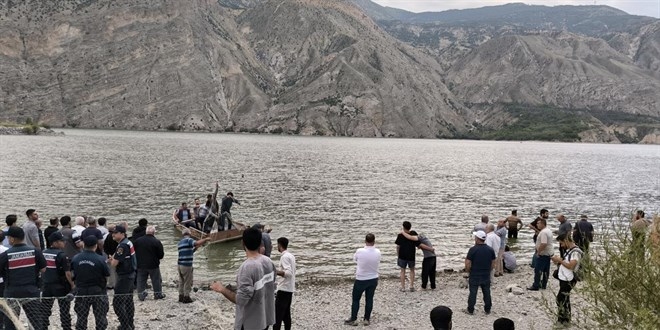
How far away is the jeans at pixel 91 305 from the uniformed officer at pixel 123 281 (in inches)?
23.9

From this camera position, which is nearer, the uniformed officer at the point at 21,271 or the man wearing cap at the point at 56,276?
the uniformed officer at the point at 21,271

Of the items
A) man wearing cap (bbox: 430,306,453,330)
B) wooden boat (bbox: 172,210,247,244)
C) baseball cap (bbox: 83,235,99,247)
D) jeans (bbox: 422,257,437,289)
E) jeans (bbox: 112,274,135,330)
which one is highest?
man wearing cap (bbox: 430,306,453,330)

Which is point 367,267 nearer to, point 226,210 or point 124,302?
point 124,302

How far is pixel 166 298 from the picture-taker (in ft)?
45.4

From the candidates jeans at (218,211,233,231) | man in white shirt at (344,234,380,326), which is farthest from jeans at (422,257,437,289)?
jeans at (218,211,233,231)

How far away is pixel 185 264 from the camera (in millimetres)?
13172

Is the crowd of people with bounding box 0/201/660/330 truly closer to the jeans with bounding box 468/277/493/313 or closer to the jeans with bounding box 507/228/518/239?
the jeans with bounding box 468/277/493/313

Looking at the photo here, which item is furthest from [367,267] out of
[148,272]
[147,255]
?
[148,272]

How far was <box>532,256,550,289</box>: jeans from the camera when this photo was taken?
572 inches

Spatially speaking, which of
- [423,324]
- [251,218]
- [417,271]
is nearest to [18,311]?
[423,324]

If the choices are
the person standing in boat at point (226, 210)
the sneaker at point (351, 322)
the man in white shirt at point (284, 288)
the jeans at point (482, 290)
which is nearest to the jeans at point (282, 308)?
the man in white shirt at point (284, 288)

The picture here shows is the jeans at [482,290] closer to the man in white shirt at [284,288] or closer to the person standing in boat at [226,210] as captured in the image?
the man in white shirt at [284,288]

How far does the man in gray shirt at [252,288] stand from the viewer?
20.4 ft

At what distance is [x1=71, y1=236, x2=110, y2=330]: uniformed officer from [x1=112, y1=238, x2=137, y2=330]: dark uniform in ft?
2.92
